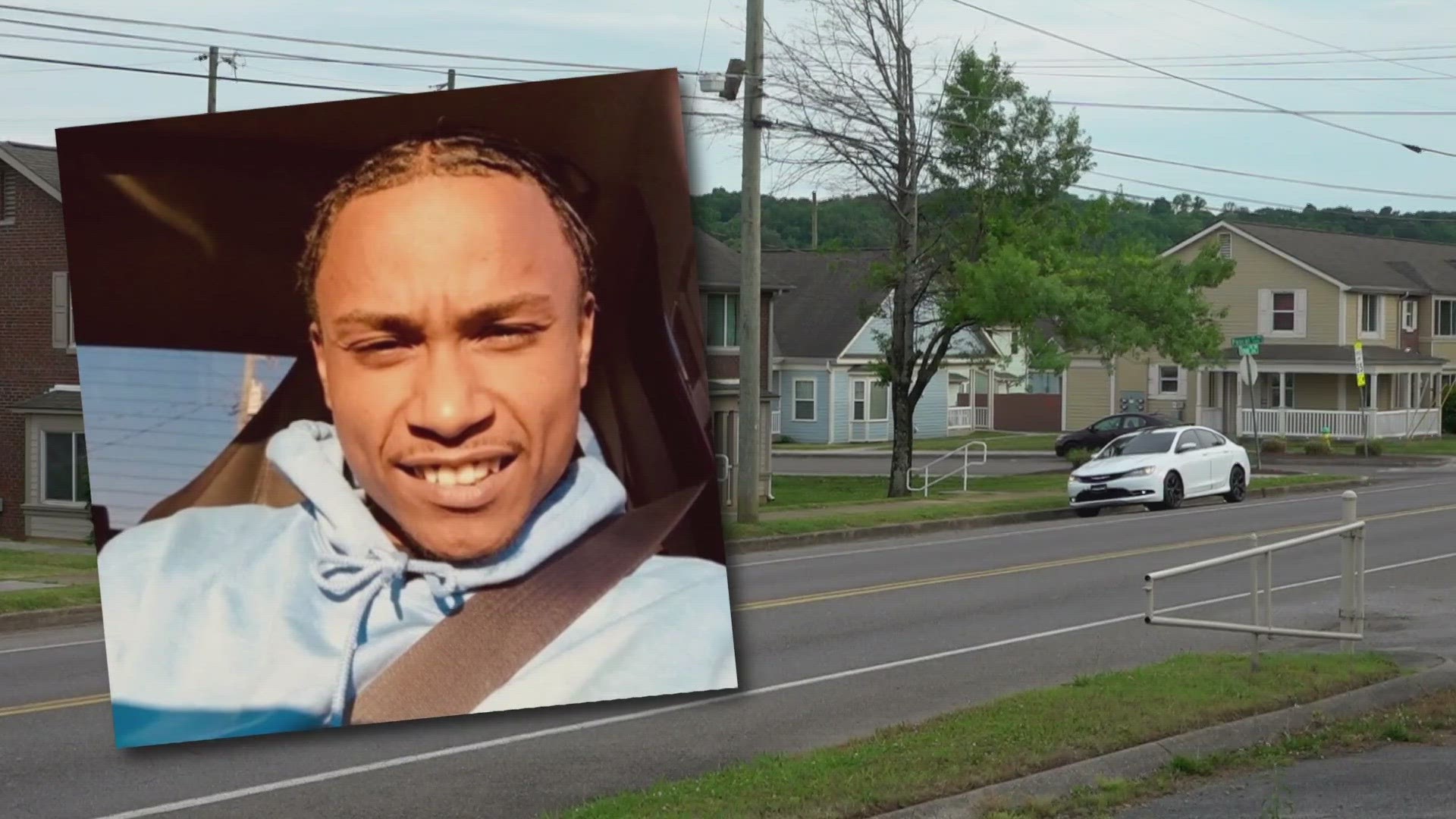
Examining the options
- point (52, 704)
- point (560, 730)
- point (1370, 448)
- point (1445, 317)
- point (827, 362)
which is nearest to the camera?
point (560, 730)

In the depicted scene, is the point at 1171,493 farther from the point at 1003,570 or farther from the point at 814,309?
the point at 814,309

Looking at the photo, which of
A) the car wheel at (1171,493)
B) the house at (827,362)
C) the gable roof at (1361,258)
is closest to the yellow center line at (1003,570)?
the car wheel at (1171,493)

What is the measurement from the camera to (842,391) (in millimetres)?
59750

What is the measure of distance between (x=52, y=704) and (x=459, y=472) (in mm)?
7248

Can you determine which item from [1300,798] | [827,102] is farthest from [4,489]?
[1300,798]

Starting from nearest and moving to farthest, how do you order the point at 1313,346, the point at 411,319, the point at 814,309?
the point at 411,319 < the point at 1313,346 < the point at 814,309

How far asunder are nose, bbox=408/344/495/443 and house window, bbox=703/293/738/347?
25.1 m

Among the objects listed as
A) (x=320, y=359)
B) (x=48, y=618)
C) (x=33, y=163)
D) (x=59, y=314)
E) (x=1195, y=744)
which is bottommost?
(x=48, y=618)

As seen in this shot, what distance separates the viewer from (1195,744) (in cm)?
912

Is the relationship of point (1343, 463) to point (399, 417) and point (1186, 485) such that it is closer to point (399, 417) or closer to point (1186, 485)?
point (1186, 485)

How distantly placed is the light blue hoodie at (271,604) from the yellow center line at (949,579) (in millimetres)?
6456

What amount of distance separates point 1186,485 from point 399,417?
2693cm

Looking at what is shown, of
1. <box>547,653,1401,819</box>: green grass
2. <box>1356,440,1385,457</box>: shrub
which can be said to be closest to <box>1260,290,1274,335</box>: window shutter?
<box>1356,440,1385,457</box>: shrub

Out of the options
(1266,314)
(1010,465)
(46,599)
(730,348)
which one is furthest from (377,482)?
(1266,314)
